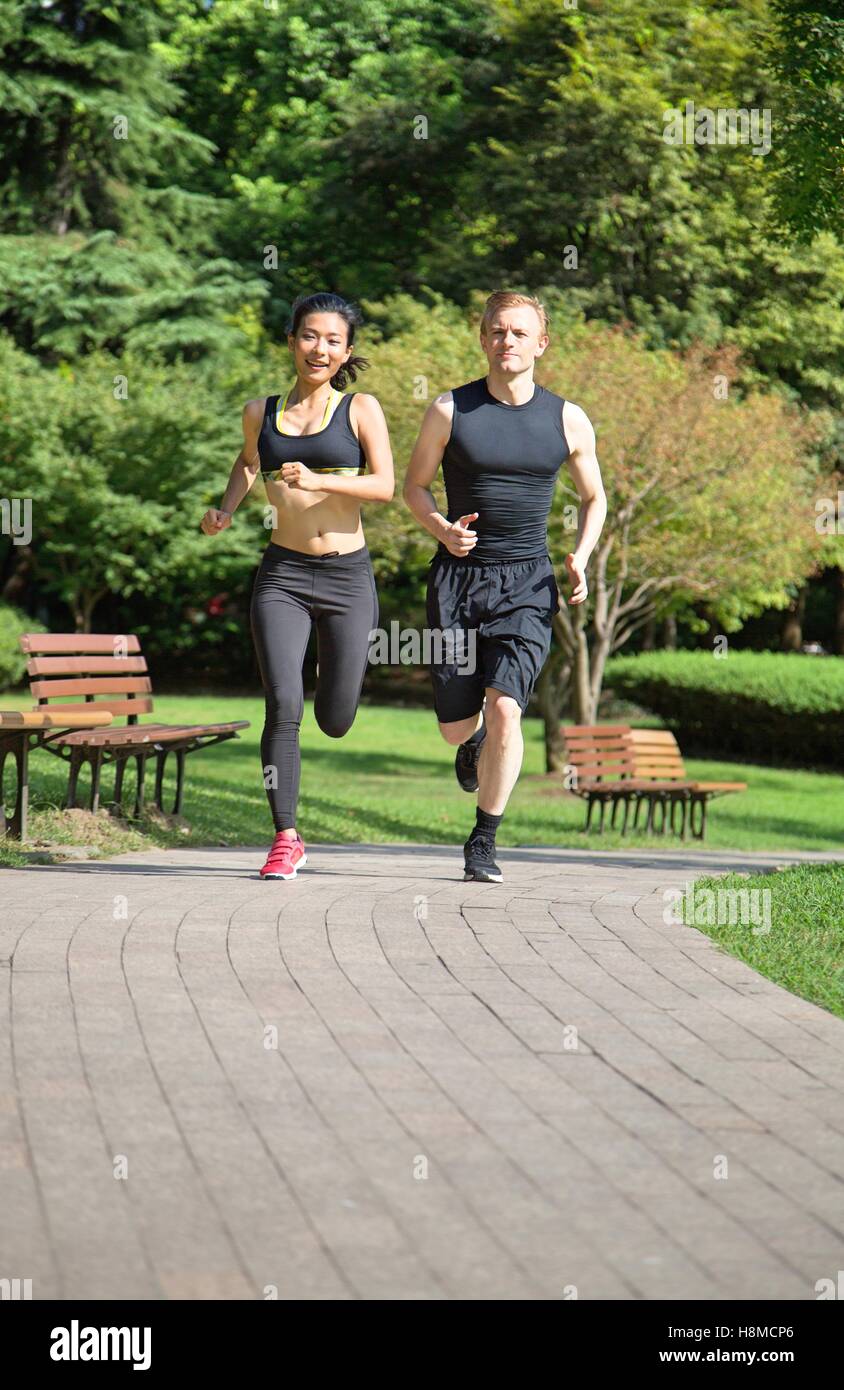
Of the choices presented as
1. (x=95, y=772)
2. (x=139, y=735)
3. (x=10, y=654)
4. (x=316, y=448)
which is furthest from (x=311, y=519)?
(x=10, y=654)

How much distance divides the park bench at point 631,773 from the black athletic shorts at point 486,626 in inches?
301

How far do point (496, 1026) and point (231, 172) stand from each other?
124ft

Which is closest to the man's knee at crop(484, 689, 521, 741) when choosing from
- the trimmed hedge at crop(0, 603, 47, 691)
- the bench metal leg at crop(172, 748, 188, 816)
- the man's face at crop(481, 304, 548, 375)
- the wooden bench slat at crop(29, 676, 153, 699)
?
the man's face at crop(481, 304, 548, 375)

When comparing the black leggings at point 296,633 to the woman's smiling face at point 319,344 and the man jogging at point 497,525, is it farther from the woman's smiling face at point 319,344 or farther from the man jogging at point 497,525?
the woman's smiling face at point 319,344

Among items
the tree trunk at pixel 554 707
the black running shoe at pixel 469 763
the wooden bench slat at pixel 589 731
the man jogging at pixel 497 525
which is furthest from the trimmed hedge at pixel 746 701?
the man jogging at pixel 497 525

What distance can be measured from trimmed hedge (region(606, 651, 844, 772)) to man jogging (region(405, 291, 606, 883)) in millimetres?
18964

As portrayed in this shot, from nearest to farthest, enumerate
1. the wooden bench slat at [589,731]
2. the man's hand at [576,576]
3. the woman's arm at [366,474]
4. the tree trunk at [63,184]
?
1. the man's hand at [576,576]
2. the woman's arm at [366,474]
3. the wooden bench slat at [589,731]
4. the tree trunk at [63,184]

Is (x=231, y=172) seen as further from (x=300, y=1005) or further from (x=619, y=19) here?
(x=300, y=1005)

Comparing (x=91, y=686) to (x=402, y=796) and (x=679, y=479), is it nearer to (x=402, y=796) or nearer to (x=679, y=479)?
(x=402, y=796)

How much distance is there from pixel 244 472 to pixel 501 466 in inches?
44.2

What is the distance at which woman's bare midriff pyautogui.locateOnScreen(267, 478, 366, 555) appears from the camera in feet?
21.8

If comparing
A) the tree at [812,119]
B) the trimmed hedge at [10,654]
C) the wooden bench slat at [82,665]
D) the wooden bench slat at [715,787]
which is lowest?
the wooden bench slat at [715,787]

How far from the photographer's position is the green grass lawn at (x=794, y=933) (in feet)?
16.5
